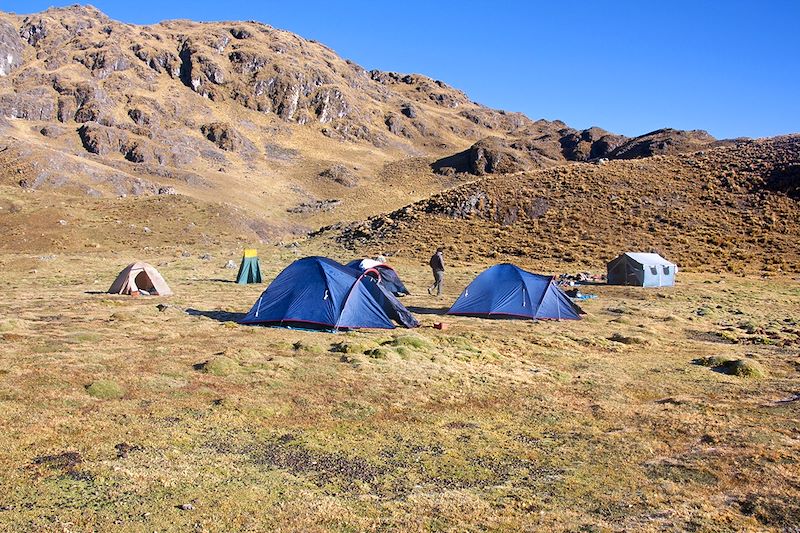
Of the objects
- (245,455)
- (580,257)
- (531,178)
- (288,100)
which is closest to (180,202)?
(531,178)

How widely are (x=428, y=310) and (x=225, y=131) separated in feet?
337

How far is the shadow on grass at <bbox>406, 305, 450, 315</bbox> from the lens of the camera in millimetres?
23641

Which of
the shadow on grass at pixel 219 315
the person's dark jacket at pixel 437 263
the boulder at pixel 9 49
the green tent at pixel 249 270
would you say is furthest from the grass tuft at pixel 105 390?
the boulder at pixel 9 49

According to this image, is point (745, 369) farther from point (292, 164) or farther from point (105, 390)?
point (292, 164)

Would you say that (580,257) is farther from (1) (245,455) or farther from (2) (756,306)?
(1) (245,455)

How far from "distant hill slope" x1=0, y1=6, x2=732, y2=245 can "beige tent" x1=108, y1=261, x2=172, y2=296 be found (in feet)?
130

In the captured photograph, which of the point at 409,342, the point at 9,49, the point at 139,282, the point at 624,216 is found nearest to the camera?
the point at 409,342

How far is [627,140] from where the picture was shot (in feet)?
491

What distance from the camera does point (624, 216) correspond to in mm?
51062

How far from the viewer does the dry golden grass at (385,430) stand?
715cm

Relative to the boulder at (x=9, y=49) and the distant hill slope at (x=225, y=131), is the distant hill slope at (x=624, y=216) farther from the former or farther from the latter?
the boulder at (x=9, y=49)

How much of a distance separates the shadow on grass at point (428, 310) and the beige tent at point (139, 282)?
35.4 ft

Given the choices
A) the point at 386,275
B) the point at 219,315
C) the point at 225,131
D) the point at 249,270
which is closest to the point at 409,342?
the point at 219,315

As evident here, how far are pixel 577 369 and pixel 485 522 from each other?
29.3ft
